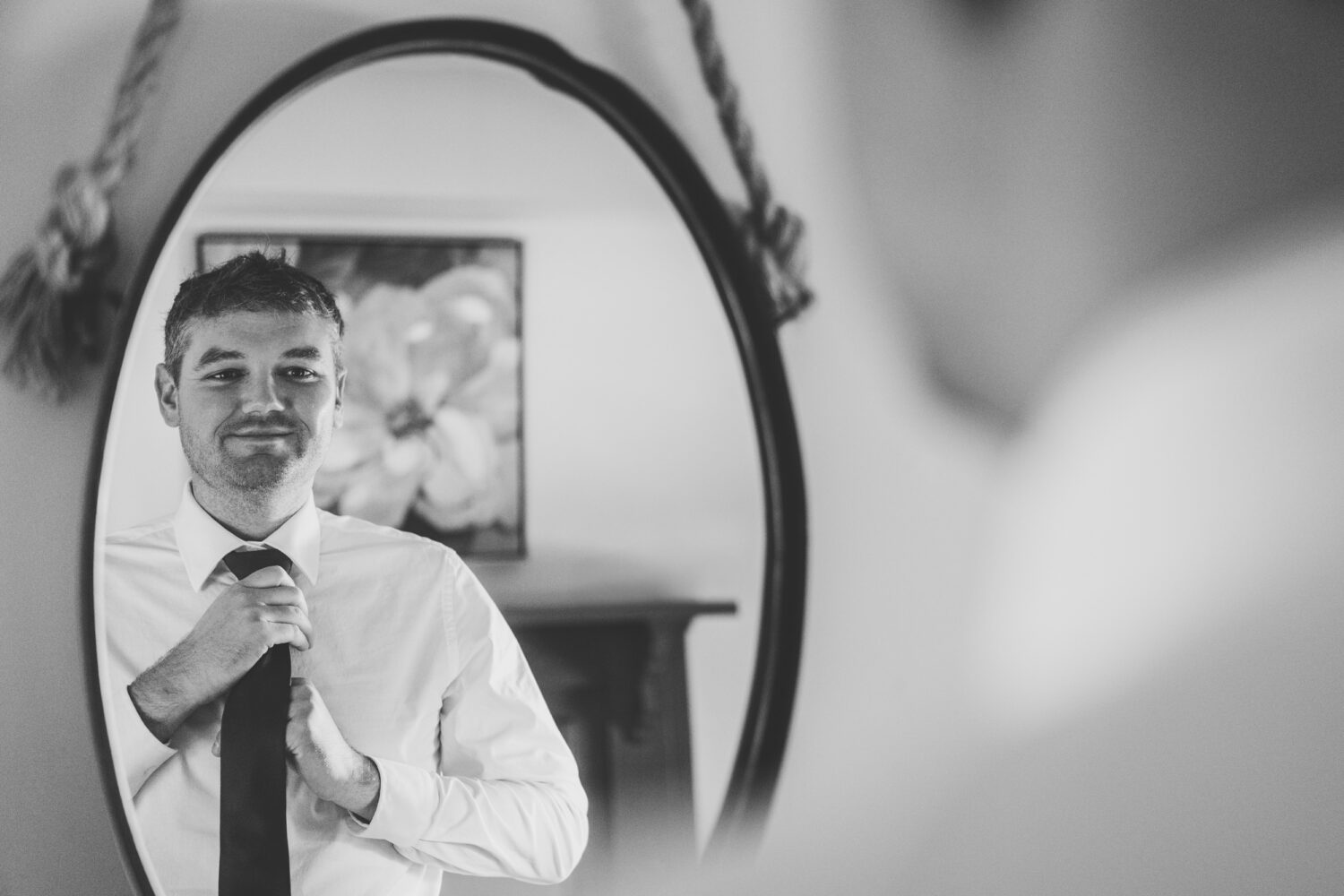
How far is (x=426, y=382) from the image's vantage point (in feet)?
2.38

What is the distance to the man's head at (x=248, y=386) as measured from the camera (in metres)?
0.69

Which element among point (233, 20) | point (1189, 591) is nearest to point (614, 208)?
point (233, 20)

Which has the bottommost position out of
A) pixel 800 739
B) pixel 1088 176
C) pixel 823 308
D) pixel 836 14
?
pixel 800 739

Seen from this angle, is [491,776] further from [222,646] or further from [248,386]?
[248,386]

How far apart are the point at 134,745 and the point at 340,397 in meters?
0.24

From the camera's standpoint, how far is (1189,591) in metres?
0.91

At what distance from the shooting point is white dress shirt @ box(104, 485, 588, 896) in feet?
2.19

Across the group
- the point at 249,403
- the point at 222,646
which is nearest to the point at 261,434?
the point at 249,403

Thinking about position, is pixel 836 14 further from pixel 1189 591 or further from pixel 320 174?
pixel 1189 591

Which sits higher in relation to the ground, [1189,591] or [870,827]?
[1189,591]

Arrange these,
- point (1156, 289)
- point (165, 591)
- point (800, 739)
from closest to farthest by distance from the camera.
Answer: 1. point (165, 591)
2. point (800, 739)
3. point (1156, 289)

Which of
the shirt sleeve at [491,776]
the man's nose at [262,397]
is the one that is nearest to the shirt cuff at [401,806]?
the shirt sleeve at [491,776]

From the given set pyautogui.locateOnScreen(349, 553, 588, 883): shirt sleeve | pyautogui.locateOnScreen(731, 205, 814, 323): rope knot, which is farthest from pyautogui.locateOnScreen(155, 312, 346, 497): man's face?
pyautogui.locateOnScreen(731, 205, 814, 323): rope knot

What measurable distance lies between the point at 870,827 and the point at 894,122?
0.54 metres
